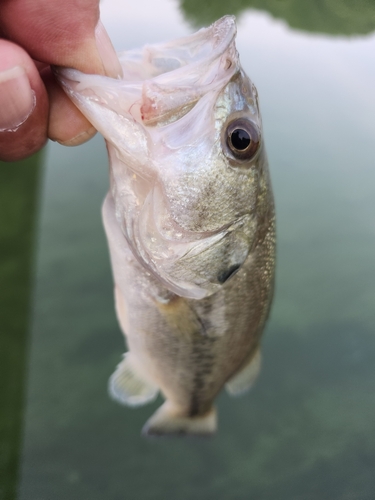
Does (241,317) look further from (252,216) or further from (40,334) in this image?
(40,334)

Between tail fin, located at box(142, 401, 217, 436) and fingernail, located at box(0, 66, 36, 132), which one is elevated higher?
fingernail, located at box(0, 66, 36, 132)

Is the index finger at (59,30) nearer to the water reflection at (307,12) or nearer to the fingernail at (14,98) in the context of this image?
the fingernail at (14,98)

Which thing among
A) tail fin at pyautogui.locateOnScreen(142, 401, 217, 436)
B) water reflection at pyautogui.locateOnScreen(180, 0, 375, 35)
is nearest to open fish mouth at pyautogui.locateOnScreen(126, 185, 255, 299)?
tail fin at pyautogui.locateOnScreen(142, 401, 217, 436)

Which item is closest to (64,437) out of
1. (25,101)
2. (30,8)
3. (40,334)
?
(40,334)

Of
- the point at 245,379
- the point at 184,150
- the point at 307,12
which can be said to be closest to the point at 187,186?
the point at 184,150

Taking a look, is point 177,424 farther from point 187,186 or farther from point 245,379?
point 187,186

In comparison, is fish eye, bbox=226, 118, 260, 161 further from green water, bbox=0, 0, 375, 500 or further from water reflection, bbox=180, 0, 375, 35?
water reflection, bbox=180, 0, 375, 35

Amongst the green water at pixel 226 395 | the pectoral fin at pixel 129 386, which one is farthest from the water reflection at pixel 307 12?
the pectoral fin at pixel 129 386

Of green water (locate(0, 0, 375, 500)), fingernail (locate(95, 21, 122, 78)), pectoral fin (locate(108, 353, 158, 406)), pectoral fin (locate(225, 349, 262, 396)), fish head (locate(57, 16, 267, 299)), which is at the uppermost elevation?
fingernail (locate(95, 21, 122, 78))

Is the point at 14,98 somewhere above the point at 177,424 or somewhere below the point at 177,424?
above
